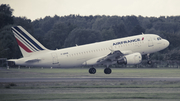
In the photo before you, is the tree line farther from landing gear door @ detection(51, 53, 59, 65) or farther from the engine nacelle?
the engine nacelle

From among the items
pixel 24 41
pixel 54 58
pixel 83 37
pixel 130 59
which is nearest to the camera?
pixel 24 41

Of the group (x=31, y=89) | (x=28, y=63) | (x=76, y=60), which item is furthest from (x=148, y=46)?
(x=31, y=89)

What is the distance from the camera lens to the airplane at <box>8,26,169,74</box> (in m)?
48.5

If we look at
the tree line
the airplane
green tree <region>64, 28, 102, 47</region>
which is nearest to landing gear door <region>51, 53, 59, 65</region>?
the airplane

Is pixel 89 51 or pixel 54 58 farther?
pixel 89 51

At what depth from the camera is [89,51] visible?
52.1 m

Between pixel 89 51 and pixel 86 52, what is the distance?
0.53 metres

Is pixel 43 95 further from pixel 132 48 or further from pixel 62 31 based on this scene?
pixel 62 31

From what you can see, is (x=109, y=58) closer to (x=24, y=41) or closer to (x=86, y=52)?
(x=86, y=52)

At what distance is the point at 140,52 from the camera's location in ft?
177

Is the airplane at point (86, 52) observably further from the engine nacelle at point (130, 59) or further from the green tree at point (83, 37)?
the green tree at point (83, 37)

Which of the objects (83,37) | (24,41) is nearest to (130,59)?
(24,41)

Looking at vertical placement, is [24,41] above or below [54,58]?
above

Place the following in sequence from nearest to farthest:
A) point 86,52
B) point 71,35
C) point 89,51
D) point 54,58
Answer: point 54,58 < point 86,52 < point 89,51 < point 71,35
